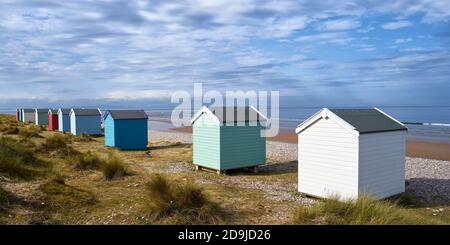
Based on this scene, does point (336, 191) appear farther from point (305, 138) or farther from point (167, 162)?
point (167, 162)

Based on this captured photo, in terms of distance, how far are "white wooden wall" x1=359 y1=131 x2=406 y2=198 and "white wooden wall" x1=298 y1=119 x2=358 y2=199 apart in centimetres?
24

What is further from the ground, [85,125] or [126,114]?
[126,114]

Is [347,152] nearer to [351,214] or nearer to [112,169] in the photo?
[351,214]

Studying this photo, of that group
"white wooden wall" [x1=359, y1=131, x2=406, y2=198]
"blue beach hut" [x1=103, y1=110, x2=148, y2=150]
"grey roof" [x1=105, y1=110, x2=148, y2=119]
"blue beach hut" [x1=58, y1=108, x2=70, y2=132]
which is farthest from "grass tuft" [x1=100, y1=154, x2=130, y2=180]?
"blue beach hut" [x1=58, y1=108, x2=70, y2=132]

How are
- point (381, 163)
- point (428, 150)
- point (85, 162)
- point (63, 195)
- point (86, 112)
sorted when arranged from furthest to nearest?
point (86, 112) < point (428, 150) < point (85, 162) < point (381, 163) < point (63, 195)

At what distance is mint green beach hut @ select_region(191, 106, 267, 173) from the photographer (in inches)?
566

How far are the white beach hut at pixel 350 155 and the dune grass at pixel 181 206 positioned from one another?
335 cm

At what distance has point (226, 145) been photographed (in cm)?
1437

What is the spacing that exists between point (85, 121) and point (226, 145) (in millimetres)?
19985

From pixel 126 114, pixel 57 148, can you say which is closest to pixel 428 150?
pixel 126 114

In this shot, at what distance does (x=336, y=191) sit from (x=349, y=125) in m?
1.72

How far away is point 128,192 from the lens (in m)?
10.4

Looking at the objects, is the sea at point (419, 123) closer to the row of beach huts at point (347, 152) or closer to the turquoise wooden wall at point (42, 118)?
the turquoise wooden wall at point (42, 118)
